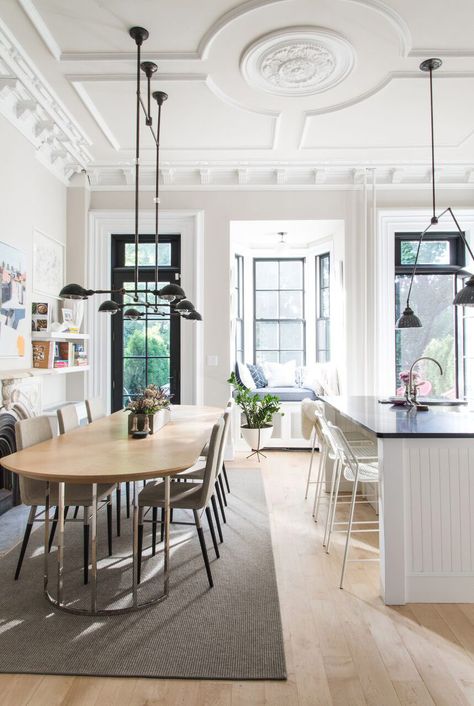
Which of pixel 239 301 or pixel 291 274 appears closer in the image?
pixel 239 301

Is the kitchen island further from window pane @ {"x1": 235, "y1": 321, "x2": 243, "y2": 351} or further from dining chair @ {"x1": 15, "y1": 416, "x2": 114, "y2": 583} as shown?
window pane @ {"x1": 235, "y1": 321, "x2": 243, "y2": 351}

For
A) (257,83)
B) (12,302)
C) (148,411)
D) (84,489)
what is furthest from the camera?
(12,302)

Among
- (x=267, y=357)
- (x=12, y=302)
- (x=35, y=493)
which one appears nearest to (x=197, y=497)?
(x=35, y=493)

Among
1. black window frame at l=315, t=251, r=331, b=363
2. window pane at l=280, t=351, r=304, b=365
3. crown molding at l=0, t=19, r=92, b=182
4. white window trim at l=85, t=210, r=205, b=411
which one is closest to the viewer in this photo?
crown molding at l=0, t=19, r=92, b=182

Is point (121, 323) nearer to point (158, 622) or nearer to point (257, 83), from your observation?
point (257, 83)

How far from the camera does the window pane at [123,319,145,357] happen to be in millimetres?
5578

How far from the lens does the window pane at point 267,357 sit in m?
6.79

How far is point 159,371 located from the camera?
5562 mm

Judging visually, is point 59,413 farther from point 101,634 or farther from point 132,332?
point 132,332

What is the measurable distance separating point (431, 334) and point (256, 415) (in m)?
2.34

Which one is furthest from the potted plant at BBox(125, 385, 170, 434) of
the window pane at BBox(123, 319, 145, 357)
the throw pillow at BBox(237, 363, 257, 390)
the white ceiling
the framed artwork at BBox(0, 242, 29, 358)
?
the white ceiling

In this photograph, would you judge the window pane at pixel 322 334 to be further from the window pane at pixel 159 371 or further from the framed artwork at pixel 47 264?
the framed artwork at pixel 47 264

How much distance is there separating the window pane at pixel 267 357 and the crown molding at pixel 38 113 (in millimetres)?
3285

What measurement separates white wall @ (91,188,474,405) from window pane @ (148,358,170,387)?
0.47 m
